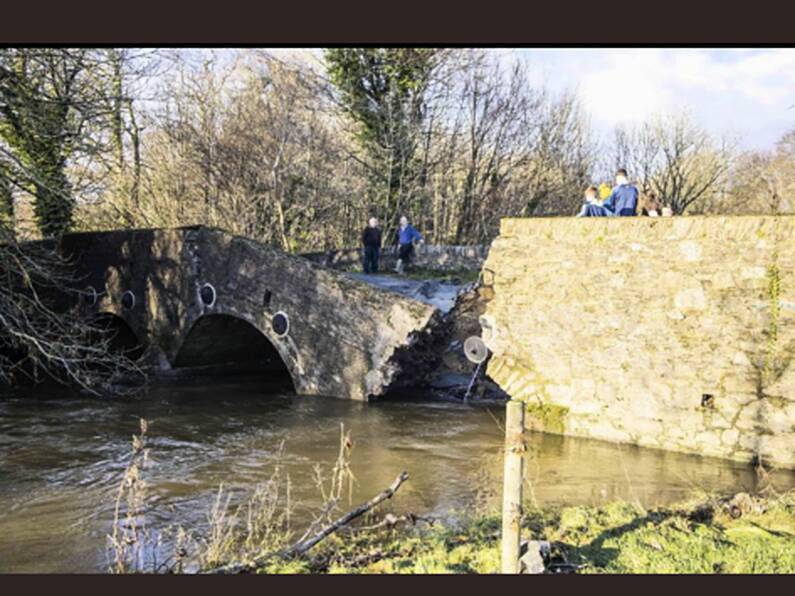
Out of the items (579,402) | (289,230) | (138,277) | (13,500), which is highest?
(289,230)

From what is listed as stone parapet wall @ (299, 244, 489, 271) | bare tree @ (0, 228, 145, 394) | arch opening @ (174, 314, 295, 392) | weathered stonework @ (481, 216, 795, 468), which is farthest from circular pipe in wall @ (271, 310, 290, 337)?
stone parapet wall @ (299, 244, 489, 271)

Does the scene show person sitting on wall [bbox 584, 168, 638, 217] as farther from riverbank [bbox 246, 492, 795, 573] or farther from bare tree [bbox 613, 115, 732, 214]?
bare tree [bbox 613, 115, 732, 214]

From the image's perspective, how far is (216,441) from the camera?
38.7 feet

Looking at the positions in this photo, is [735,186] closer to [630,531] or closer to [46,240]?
[46,240]

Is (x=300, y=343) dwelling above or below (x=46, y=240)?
below

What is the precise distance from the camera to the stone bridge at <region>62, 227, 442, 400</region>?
14.1 metres

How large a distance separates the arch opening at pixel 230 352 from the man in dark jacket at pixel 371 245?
2.99m

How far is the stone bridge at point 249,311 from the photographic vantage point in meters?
14.1

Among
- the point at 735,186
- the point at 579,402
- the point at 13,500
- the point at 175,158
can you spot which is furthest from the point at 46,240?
the point at 735,186

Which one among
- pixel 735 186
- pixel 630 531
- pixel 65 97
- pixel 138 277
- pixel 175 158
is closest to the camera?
pixel 630 531

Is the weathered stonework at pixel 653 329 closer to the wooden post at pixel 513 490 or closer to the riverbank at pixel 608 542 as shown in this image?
the riverbank at pixel 608 542

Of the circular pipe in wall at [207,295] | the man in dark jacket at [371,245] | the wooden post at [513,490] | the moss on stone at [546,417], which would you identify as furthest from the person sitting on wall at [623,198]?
the circular pipe in wall at [207,295]

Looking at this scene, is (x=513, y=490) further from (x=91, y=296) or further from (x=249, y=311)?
(x=91, y=296)

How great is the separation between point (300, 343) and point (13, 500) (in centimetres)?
687
